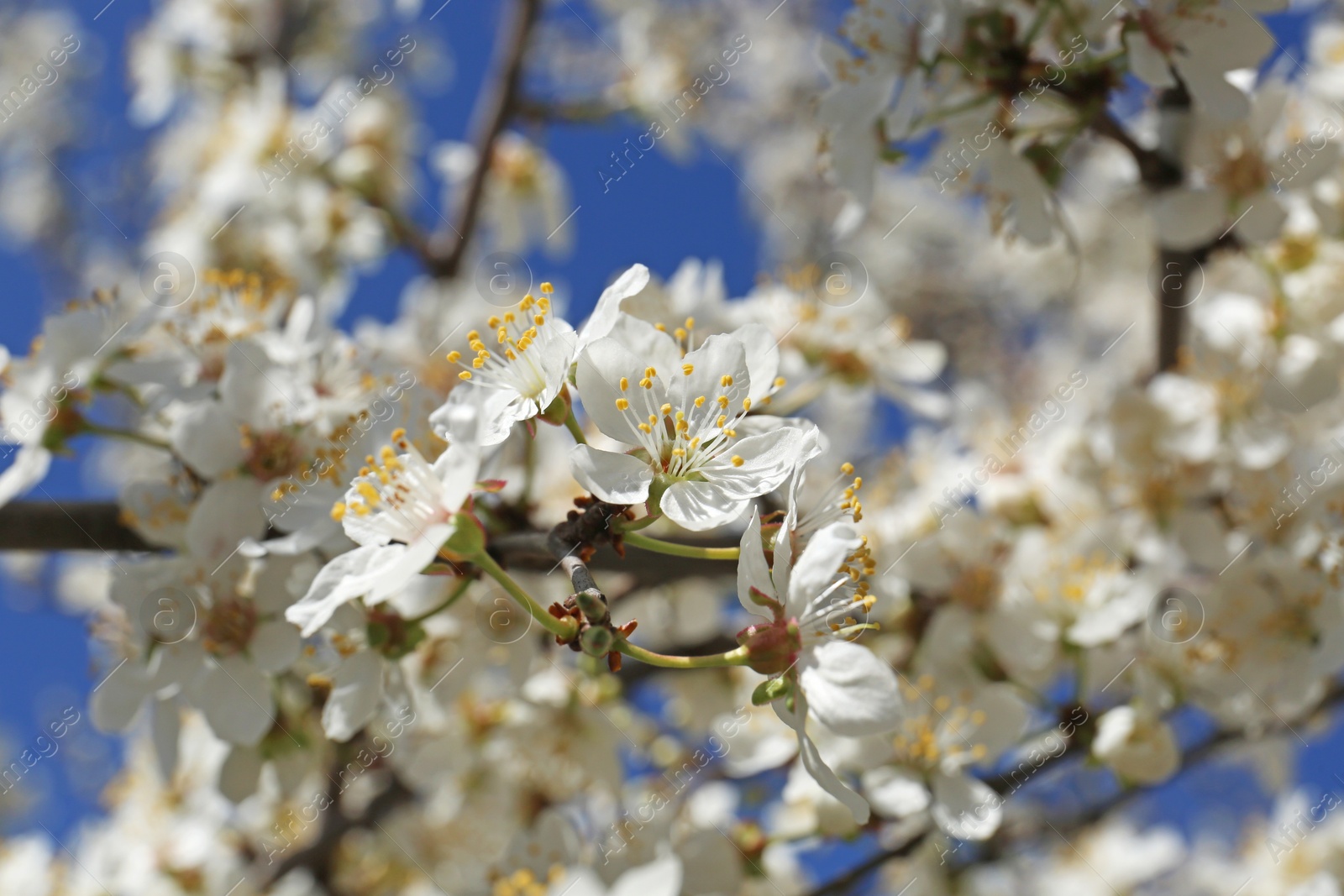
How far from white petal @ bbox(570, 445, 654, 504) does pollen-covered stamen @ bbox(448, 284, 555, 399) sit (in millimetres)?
131

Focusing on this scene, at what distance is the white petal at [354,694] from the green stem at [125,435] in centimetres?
48

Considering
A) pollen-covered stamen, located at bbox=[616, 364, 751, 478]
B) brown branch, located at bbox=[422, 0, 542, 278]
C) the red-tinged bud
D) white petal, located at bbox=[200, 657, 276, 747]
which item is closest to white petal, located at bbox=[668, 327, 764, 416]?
pollen-covered stamen, located at bbox=[616, 364, 751, 478]

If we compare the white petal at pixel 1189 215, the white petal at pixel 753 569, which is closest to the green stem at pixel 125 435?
the white petal at pixel 753 569

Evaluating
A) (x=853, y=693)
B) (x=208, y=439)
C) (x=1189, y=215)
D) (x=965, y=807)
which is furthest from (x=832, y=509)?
(x=1189, y=215)

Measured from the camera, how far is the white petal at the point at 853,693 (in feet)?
3.17

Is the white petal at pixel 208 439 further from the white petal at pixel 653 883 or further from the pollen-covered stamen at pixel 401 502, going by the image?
the white petal at pixel 653 883

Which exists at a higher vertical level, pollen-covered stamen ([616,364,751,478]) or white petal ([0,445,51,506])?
white petal ([0,445,51,506])

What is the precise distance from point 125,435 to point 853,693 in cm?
114

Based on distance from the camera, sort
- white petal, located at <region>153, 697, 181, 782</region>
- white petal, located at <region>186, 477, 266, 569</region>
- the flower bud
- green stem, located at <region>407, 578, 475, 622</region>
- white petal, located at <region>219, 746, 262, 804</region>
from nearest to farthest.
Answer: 1. the flower bud
2. green stem, located at <region>407, 578, 475, 622</region>
3. white petal, located at <region>186, 477, 266, 569</region>
4. white petal, located at <region>153, 697, 181, 782</region>
5. white petal, located at <region>219, 746, 262, 804</region>

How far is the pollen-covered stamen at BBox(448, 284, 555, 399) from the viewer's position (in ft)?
3.67

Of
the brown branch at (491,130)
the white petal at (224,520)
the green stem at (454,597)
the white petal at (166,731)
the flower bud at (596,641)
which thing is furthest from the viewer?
the brown branch at (491,130)

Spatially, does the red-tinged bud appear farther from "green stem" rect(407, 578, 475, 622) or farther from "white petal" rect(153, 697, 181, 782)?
"white petal" rect(153, 697, 181, 782)

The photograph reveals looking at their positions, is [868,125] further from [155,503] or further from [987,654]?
[155,503]

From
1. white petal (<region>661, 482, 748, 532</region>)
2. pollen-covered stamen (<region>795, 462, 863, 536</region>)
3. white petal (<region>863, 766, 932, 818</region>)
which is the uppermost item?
white petal (<region>661, 482, 748, 532</region>)
